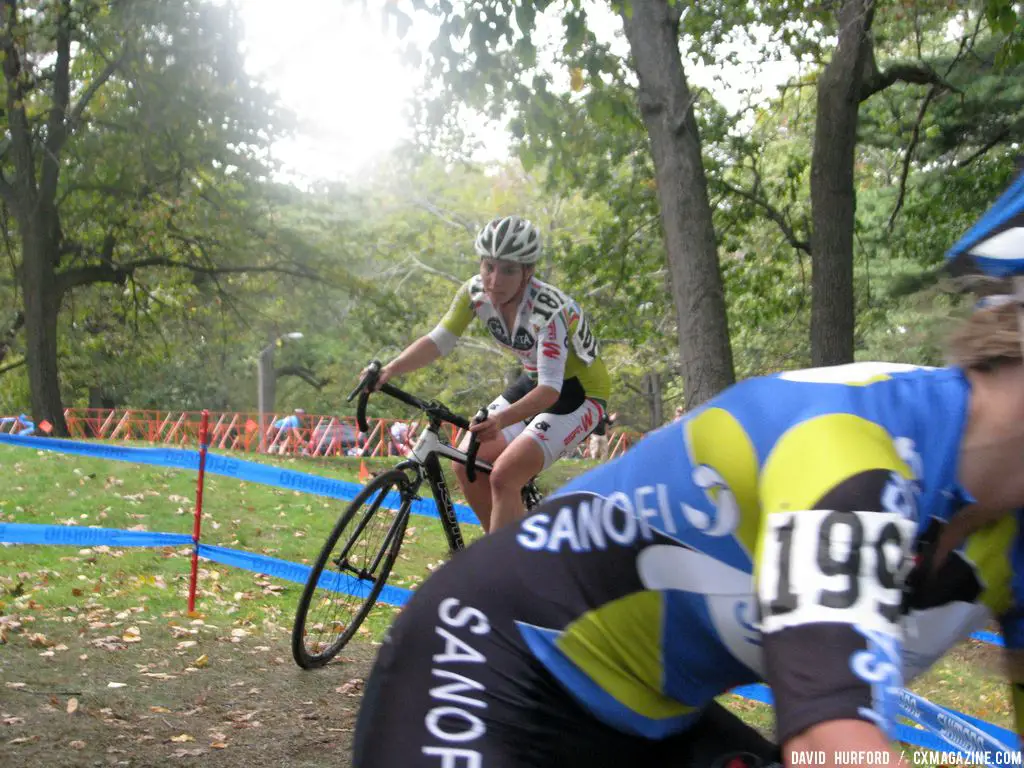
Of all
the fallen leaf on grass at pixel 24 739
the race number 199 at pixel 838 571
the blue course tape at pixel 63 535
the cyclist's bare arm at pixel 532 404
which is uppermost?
the cyclist's bare arm at pixel 532 404

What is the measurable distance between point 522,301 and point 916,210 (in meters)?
13.4

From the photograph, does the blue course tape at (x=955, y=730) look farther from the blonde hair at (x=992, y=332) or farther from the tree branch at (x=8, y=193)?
the tree branch at (x=8, y=193)

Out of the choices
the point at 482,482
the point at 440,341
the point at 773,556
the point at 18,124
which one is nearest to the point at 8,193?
the point at 18,124

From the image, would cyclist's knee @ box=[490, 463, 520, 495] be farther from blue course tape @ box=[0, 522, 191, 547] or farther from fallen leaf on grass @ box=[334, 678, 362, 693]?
blue course tape @ box=[0, 522, 191, 547]

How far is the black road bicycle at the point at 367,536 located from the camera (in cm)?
556

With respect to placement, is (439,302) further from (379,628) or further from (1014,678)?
(1014,678)

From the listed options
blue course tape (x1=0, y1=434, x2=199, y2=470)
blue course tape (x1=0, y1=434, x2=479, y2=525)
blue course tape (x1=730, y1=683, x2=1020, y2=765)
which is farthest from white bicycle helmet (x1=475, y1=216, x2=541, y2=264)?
blue course tape (x1=0, y1=434, x2=199, y2=470)

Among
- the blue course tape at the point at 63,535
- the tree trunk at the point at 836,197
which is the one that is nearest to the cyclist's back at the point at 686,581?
the blue course tape at the point at 63,535

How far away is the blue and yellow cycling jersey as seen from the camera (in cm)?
123

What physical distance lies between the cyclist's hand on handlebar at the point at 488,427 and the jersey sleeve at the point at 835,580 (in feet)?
13.2

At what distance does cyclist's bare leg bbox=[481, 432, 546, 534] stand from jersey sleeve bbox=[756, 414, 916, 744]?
423cm

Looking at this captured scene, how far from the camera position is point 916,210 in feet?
56.6

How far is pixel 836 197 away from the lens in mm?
10531

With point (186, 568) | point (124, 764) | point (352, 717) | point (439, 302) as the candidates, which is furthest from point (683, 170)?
point (439, 302)
